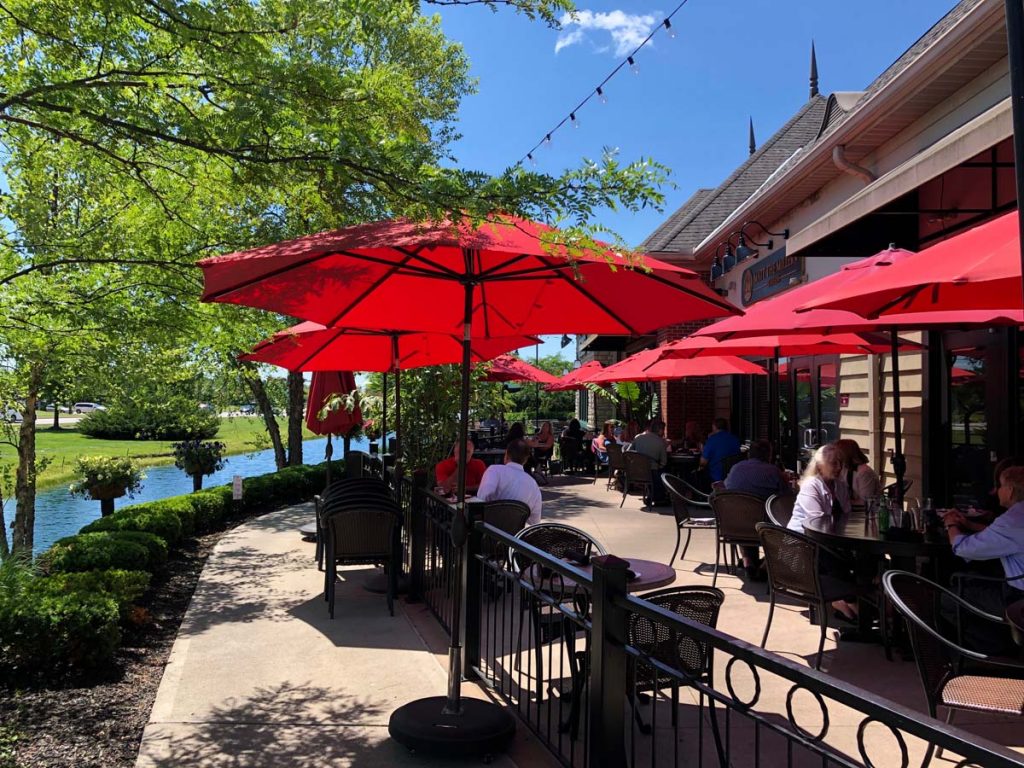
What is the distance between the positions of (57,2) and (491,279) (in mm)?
2639

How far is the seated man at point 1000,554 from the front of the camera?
395cm

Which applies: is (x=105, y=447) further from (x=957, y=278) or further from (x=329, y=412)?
(x=957, y=278)

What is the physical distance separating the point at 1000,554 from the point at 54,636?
5.16 metres

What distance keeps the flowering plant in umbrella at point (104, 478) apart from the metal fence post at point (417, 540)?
24.3 feet

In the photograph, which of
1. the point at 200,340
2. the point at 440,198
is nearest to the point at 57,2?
the point at 440,198

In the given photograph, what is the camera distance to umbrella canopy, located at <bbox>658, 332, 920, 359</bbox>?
705cm

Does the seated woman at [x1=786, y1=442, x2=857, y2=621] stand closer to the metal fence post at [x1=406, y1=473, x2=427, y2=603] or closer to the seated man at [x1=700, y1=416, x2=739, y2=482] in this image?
the metal fence post at [x1=406, y1=473, x2=427, y2=603]

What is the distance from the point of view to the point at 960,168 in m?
8.14

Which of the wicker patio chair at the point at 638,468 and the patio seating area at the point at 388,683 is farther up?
the wicker patio chair at the point at 638,468

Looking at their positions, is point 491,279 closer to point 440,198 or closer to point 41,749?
point 440,198

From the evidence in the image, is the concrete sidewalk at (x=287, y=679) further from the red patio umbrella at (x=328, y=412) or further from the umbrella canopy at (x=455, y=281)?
the red patio umbrella at (x=328, y=412)

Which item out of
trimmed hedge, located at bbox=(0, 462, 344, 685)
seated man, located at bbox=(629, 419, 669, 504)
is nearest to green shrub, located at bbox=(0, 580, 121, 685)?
trimmed hedge, located at bbox=(0, 462, 344, 685)

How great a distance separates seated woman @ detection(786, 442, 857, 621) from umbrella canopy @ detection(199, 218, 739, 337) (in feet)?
5.79

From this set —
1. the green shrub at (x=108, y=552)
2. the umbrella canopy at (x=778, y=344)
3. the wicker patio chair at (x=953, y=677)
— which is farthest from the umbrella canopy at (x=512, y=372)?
the wicker patio chair at (x=953, y=677)
